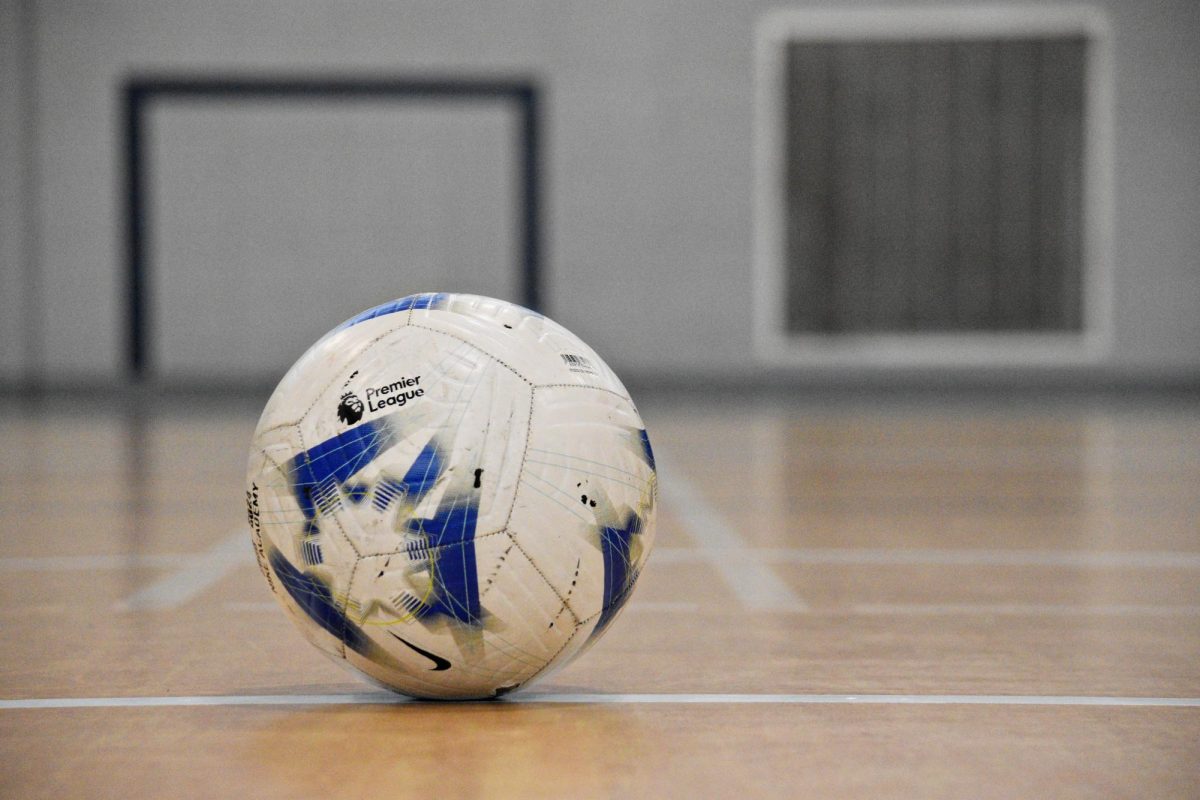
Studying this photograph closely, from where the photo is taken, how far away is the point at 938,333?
640 inches

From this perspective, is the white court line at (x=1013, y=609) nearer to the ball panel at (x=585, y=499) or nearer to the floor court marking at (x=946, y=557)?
the floor court marking at (x=946, y=557)

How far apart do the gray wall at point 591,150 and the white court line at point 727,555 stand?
9693mm

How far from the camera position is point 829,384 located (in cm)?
1647

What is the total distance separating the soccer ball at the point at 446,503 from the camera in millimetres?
2451

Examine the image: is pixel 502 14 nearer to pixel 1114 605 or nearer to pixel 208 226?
pixel 208 226

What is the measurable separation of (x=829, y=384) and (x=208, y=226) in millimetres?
7159

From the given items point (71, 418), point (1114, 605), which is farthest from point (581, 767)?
point (71, 418)

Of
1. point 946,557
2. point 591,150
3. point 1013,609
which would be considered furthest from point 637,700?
point 591,150

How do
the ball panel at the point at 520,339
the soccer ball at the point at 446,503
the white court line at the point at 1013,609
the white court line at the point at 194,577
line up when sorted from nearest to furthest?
1. the soccer ball at the point at 446,503
2. the ball panel at the point at 520,339
3. the white court line at the point at 1013,609
4. the white court line at the point at 194,577

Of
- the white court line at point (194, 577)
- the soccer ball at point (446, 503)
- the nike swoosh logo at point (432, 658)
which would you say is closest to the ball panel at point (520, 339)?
the soccer ball at point (446, 503)

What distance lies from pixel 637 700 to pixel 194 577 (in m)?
2.08

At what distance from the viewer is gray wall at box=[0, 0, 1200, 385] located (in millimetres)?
16531

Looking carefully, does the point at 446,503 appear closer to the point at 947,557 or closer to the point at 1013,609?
the point at 1013,609

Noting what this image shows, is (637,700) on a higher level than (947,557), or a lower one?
higher
